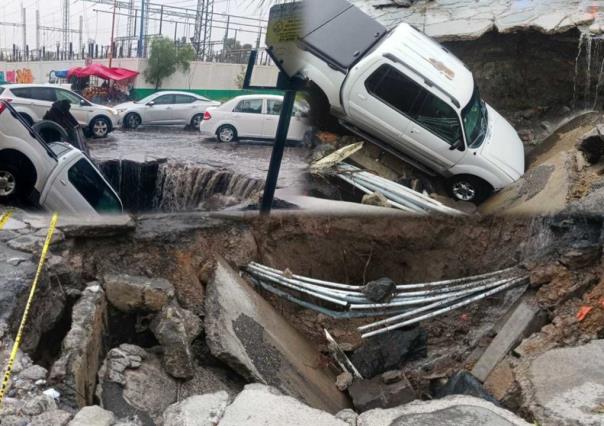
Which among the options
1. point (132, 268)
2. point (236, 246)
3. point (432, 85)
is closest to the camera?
point (132, 268)

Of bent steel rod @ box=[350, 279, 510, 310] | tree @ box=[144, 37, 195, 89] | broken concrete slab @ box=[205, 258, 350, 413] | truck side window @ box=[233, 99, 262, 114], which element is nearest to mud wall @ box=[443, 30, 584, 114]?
truck side window @ box=[233, 99, 262, 114]

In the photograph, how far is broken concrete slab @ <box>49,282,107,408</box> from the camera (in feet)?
12.5

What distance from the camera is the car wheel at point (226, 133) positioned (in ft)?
23.7

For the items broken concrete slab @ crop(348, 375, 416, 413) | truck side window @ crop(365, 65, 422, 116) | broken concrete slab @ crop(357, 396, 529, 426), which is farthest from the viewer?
truck side window @ crop(365, 65, 422, 116)

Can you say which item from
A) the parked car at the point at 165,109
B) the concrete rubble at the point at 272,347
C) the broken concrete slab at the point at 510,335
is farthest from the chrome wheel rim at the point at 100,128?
the broken concrete slab at the point at 510,335

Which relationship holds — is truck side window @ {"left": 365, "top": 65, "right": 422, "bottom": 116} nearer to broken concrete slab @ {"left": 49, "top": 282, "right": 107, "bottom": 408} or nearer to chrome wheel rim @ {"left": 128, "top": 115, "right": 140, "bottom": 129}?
chrome wheel rim @ {"left": 128, "top": 115, "right": 140, "bottom": 129}

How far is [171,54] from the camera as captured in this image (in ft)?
20.0

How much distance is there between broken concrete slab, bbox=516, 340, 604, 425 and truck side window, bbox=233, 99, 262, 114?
4.19 meters

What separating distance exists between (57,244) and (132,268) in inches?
28.0

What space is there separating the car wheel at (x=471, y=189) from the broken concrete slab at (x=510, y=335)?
2.30 metres

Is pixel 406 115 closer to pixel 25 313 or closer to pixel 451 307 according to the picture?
pixel 451 307

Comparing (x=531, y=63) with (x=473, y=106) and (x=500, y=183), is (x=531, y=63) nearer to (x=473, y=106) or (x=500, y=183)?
(x=473, y=106)

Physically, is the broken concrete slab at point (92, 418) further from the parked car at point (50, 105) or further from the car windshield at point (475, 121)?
the car windshield at point (475, 121)

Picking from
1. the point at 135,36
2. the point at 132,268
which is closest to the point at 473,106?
the point at 135,36
